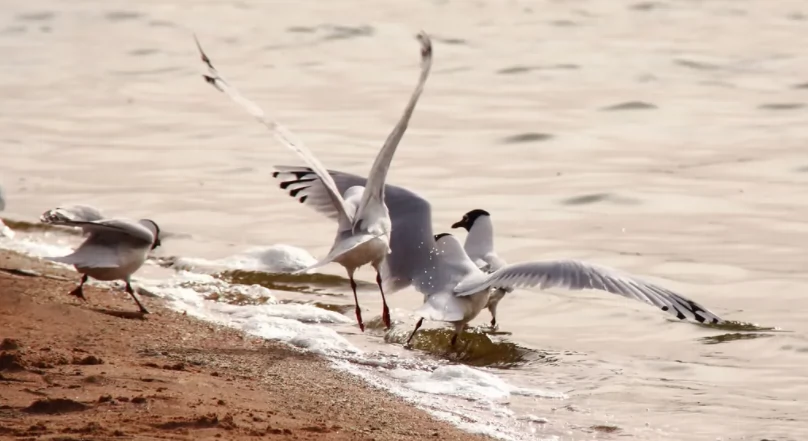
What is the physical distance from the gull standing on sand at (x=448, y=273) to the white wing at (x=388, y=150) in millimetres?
584

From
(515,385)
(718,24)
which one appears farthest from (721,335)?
(718,24)

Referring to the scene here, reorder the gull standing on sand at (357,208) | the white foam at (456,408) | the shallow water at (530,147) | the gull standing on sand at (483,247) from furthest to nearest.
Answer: the gull standing on sand at (483,247), the shallow water at (530,147), the gull standing on sand at (357,208), the white foam at (456,408)

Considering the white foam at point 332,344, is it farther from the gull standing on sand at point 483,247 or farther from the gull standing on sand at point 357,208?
the gull standing on sand at point 483,247

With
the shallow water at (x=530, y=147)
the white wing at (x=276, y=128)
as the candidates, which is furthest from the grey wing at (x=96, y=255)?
the shallow water at (x=530, y=147)

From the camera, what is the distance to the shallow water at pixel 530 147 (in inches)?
310

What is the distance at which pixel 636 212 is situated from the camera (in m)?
11.0

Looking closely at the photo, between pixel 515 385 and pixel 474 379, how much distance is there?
13.7 inches

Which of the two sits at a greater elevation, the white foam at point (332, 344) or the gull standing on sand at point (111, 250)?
the gull standing on sand at point (111, 250)

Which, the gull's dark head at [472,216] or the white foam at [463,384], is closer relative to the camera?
the white foam at [463,384]

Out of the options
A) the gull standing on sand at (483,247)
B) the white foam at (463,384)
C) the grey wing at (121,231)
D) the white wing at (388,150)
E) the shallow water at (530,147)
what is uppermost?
the white wing at (388,150)

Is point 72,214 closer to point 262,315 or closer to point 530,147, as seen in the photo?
point 262,315

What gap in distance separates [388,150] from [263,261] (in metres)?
2.63

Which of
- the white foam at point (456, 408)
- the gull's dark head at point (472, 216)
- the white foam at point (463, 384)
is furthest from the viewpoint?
the gull's dark head at point (472, 216)

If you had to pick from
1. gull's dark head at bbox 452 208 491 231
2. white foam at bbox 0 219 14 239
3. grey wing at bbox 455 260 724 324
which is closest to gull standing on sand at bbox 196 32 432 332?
grey wing at bbox 455 260 724 324
